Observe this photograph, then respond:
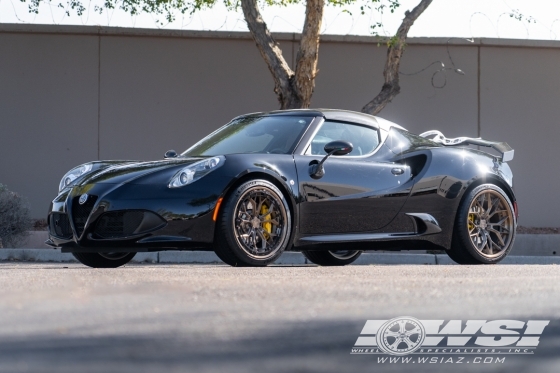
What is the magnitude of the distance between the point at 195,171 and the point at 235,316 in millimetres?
3226

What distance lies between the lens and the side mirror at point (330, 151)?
7.73 metres

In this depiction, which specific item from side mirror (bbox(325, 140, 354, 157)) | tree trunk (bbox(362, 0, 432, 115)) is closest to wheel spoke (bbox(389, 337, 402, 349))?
side mirror (bbox(325, 140, 354, 157))

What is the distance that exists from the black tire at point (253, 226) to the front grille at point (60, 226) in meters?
1.25

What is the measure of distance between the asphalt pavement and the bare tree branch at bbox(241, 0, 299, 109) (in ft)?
25.8

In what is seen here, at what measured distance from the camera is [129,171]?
7.56 metres

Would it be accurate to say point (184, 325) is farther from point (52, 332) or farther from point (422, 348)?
point (422, 348)

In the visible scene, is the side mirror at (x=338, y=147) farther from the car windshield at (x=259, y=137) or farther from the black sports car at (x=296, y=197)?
the car windshield at (x=259, y=137)

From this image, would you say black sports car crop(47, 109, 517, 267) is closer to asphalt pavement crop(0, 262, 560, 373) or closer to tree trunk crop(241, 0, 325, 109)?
asphalt pavement crop(0, 262, 560, 373)

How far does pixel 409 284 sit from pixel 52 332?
7.95ft

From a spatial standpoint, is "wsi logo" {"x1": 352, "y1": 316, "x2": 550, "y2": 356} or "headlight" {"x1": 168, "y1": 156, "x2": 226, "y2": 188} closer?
"wsi logo" {"x1": 352, "y1": 316, "x2": 550, "y2": 356}

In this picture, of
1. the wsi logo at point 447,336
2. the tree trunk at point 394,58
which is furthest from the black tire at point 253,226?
the tree trunk at point 394,58

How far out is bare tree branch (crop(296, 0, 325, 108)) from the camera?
13961 millimetres

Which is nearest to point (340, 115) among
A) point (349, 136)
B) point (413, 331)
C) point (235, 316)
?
point (349, 136)

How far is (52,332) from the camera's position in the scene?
3.81 metres
